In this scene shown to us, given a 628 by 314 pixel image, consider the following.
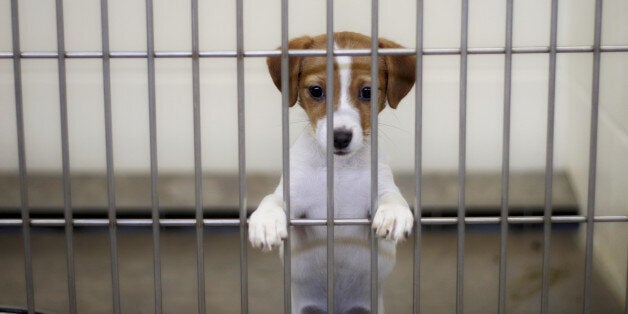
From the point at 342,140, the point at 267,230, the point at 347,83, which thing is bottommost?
the point at 267,230

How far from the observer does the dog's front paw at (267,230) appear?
51.4 inches

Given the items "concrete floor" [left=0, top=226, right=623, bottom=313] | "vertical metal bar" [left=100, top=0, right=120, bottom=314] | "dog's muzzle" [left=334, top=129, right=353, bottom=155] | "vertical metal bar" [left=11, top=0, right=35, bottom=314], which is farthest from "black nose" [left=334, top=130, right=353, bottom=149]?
"concrete floor" [left=0, top=226, right=623, bottom=313]

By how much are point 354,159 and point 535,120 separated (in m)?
2.02

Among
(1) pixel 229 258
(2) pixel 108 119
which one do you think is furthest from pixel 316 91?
(1) pixel 229 258

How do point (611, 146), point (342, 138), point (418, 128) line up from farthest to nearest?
point (611, 146) → point (342, 138) → point (418, 128)

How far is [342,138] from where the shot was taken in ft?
4.93

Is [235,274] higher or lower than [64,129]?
lower

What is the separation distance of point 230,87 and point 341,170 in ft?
6.05

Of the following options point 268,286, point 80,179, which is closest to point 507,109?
point 268,286

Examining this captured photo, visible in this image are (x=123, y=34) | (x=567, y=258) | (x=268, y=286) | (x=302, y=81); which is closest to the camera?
(x=302, y=81)

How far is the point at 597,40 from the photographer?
47.7 inches

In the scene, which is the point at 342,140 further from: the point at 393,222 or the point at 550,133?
the point at 550,133

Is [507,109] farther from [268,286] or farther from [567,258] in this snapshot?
[567,258]

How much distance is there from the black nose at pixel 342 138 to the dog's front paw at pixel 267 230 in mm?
220
